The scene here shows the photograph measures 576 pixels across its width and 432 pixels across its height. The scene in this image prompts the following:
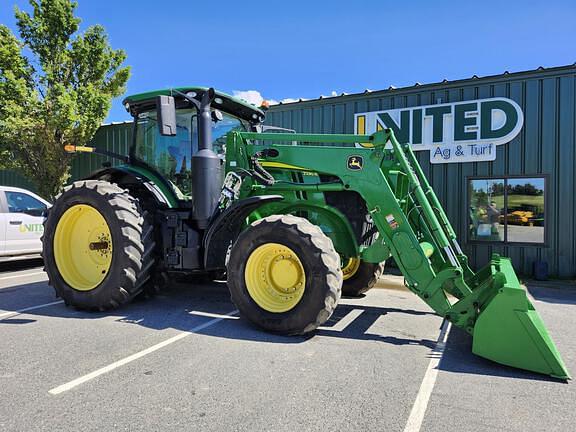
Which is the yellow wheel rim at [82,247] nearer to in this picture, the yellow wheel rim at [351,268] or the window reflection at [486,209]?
the yellow wheel rim at [351,268]

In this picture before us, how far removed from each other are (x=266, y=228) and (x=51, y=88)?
10.4 metres

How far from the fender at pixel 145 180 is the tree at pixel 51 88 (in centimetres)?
681

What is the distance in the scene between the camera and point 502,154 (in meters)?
8.58

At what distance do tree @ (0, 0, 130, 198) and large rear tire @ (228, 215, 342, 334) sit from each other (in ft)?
30.6

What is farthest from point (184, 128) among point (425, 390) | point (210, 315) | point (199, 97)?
point (425, 390)

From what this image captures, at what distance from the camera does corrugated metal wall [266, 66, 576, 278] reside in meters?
8.08

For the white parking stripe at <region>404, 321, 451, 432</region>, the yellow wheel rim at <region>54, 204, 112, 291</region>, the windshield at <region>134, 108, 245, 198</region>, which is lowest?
the white parking stripe at <region>404, 321, 451, 432</region>

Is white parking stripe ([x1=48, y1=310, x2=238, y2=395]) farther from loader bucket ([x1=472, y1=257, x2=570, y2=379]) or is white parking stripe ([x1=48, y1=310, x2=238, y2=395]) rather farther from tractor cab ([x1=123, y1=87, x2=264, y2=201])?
loader bucket ([x1=472, y1=257, x2=570, y2=379])

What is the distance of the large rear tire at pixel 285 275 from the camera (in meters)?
4.02

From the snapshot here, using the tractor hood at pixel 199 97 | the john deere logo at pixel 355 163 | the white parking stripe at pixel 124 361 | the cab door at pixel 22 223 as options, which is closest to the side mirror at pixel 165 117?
the tractor hood at pixel 199 97

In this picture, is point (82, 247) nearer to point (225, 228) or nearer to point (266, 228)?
point (225, 228)

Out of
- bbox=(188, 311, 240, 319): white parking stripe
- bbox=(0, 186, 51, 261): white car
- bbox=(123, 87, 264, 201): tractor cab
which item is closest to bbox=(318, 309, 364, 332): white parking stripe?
bbox=(188, 311, 240, 319): white parking stripe

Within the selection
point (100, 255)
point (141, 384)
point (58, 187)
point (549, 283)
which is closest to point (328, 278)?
point (141, 384)

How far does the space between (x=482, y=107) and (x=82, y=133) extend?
34.9ft
